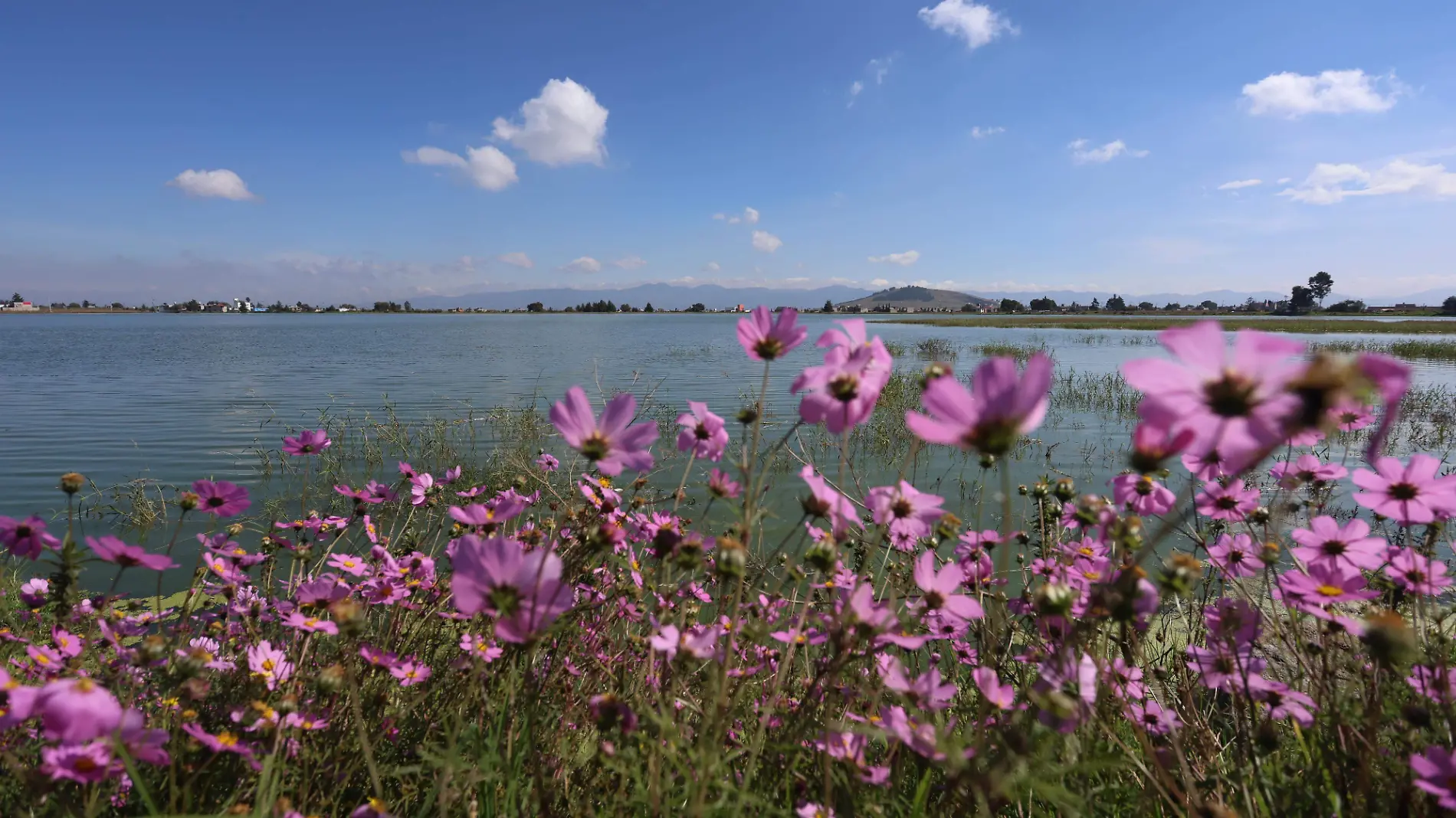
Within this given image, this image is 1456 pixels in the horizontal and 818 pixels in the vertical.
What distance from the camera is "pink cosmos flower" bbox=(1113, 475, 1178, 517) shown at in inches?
50.6

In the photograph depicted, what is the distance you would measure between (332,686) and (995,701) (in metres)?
1.08

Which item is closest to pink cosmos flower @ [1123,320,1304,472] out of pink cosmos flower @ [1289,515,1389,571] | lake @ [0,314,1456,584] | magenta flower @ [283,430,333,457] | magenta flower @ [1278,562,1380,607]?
magenta flower @ [1278,562,1380,607]

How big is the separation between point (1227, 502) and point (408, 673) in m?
1.88

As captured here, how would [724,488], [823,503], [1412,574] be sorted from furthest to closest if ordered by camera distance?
[1412,574], [724,488], [823,503]

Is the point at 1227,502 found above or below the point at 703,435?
below

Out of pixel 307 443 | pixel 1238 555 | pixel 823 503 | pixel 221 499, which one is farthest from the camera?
pixel 307 443

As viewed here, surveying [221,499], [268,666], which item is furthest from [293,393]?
[268,666]

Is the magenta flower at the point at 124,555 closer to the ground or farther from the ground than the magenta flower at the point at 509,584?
closer to the ground

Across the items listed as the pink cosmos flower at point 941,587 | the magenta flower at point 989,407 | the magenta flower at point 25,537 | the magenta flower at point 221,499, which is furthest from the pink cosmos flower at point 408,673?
the magenta flower at point 989,407

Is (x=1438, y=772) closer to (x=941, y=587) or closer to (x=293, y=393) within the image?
(x=941, y=587)

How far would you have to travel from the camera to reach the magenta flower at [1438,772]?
876 mm

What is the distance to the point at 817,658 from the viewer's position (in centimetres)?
145

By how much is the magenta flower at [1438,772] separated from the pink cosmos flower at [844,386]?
35.9 inches

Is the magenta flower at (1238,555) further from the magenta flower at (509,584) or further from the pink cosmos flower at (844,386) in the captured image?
the magenta flower at (509,584)
